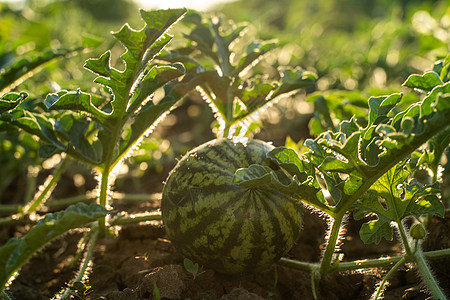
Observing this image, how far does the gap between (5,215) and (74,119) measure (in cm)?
142

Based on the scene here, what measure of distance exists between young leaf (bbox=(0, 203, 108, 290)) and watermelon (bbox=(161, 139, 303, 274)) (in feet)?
1.41

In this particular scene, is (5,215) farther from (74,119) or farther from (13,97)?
(13,97)

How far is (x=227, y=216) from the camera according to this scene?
6.45ft

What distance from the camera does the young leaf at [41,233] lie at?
1678 millimetres

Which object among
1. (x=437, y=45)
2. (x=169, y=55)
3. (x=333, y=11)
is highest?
(x=333, y=11)

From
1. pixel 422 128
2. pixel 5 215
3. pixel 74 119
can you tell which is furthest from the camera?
pixel 5 215

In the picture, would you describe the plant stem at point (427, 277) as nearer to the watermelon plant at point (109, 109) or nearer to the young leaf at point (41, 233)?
the watermelon plant at point (109, 109)

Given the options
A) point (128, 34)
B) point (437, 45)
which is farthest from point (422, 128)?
point (437, 45)

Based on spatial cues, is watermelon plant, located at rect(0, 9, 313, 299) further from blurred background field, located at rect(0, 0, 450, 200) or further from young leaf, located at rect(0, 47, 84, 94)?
blurred background field, located at rect(0, 0, 450, 200)

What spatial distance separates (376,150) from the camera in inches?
74.5

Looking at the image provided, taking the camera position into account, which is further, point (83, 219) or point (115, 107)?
point (115, 107)

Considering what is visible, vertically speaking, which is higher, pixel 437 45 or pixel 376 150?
pixel 437 45

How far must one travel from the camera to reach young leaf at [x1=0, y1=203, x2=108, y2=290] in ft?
5.51

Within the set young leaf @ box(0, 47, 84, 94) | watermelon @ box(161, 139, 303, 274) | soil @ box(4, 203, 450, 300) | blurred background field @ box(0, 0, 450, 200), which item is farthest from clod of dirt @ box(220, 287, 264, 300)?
young leaf @ box(0, 47, 84, 94)
